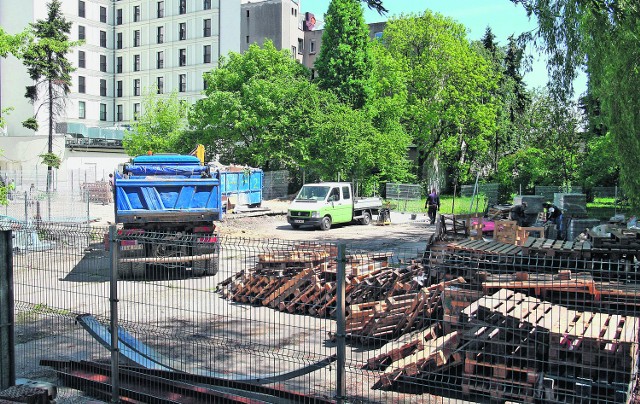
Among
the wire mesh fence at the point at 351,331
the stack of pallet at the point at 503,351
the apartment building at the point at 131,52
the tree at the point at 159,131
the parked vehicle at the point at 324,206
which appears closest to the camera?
the wire mesh fence at the point at 351,331

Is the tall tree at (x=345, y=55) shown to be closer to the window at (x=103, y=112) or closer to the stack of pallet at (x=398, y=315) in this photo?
the window at (x=103, y=112)

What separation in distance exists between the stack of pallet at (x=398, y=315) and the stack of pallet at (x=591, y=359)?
268 cm

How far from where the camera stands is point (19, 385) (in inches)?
249

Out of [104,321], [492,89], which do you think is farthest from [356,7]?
[104,321]

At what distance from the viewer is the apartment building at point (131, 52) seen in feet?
222

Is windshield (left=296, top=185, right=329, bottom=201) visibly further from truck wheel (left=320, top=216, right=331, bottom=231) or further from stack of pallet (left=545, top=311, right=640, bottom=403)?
stack of pallet (left=545, top=311, right=640, bottom=403)

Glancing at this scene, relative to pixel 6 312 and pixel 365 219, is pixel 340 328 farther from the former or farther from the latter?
pixel 365 219

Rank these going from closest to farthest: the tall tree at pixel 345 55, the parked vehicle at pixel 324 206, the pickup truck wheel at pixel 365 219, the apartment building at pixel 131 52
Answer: the parked vehicle at pixel 324 206, the pickup truck wheel at pixel 365 219, the tall tree at pixel 345 55, the apartment building at pixel 131 52

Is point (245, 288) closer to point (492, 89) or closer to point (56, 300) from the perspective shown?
point (56, 300)

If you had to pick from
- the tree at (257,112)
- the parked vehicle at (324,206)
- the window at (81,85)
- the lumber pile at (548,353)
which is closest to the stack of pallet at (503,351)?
the lumber pile at (548,353)

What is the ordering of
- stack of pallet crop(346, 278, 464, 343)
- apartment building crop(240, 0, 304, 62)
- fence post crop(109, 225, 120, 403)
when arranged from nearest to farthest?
fence post crop(109, 225, 120, 403) → stack of pallet crop(346, 278, 464, 343) → apartment building crop(240, 0, 304, 62)

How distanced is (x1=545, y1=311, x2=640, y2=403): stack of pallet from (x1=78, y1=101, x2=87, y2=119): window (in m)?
72.5

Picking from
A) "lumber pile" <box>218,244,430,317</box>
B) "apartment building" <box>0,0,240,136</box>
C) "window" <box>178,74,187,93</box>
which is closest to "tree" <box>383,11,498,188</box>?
"apartment building" <box>0,0,240,136</box>

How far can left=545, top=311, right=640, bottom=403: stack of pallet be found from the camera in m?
5.86
